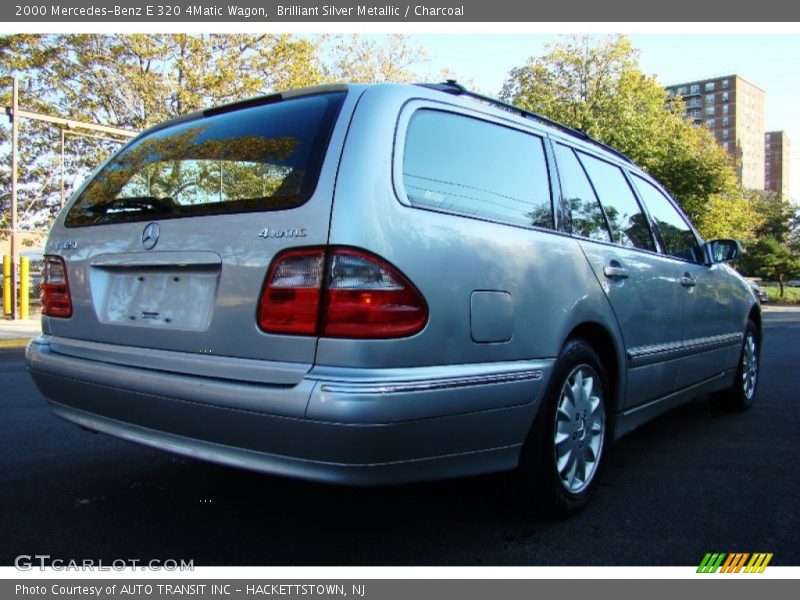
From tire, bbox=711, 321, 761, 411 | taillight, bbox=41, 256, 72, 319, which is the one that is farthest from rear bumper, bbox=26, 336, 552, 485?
tire, bbox=711, 321, 761, 411

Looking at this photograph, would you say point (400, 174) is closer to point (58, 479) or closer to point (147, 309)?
point (147, 309)

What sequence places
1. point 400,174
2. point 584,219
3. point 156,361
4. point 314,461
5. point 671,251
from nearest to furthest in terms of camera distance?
point 314,461 → point 400,174 → point 156,361 → point 584,219 → point 671,251

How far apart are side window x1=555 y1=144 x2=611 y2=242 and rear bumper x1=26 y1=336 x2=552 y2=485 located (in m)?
0.87

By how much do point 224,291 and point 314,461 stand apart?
66 centimetres

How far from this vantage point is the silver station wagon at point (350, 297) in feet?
6.93

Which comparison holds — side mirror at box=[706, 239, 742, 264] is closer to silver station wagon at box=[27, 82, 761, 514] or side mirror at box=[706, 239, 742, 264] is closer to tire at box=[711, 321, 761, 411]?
tire at box=[711, 321, 761, 411]

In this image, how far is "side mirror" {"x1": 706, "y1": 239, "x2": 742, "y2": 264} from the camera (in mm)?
4493

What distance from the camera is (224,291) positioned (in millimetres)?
2301

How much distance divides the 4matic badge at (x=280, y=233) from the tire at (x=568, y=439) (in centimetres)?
117

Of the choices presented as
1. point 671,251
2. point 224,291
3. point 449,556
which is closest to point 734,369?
point 671,251

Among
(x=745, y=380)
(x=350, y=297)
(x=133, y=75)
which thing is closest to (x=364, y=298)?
(x=350, y=297)

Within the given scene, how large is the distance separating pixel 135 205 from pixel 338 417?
1.35 metres

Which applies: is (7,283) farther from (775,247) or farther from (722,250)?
(775,247)

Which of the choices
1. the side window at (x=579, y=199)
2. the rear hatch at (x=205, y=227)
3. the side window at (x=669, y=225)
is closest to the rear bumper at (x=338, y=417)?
the rear hatch at (x=205, y=227)
